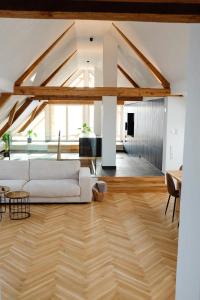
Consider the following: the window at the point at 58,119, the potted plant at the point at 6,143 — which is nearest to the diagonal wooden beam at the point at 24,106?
the potted plant at the point at 6,143

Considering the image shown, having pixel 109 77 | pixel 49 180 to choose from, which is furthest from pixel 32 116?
pixel 49 180

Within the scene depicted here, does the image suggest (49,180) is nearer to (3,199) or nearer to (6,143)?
(3,199)

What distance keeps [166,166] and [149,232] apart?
3.08 m

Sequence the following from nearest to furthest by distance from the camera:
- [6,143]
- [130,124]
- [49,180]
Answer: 1. [49,180]
2. [6,143]
3. [130,124]

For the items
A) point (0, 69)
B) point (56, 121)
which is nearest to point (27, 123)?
point (56, 121)

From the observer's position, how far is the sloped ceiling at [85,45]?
4694 millimetres

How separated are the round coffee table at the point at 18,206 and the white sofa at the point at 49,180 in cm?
22

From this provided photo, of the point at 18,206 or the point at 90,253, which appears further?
the point at 18,206

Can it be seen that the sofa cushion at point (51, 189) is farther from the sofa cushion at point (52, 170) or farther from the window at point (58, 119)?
the window at point (58, 119)

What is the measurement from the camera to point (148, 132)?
9.20m

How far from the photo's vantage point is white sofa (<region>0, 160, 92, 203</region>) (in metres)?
5.99

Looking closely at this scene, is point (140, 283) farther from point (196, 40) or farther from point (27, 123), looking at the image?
point (27, 123)

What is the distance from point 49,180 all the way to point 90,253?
2.65 meters

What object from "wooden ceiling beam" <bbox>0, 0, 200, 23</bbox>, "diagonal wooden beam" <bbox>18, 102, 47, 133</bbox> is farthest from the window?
"wooden ceiling beam" <bbox>0, 0, 200, 23</bbox>
